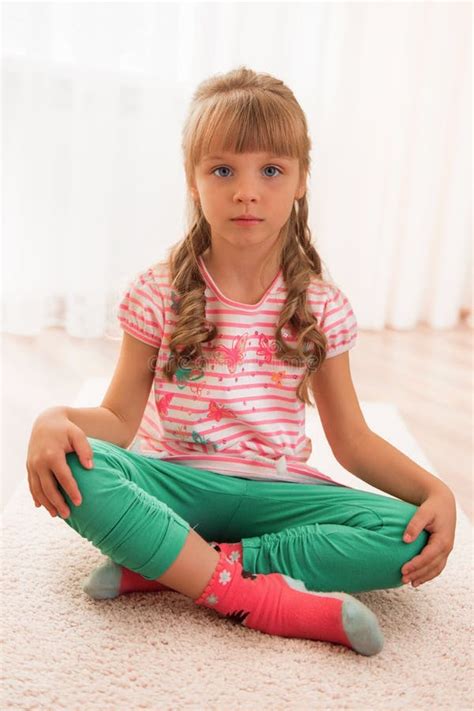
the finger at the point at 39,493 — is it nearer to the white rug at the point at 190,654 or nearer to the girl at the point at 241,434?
the girl at the point at 241,434

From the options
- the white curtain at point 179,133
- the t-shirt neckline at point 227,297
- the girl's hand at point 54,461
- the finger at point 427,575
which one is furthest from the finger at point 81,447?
the white curtain at point 179,133

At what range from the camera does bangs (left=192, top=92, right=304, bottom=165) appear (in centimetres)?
104

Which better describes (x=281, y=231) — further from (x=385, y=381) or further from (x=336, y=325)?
(x=385, y=381)

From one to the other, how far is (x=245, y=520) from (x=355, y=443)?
0.17 meters

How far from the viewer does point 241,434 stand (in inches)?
44.1

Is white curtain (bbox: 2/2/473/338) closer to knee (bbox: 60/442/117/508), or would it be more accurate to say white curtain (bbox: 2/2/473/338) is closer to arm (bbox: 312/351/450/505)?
arm (bbox: 312/351/450/505)

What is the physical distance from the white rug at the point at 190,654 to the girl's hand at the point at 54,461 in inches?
5.6

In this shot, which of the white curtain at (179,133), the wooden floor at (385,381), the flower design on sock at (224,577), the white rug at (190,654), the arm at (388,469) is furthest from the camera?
the white curtain at (179,133)

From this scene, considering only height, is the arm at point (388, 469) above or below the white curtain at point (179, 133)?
below

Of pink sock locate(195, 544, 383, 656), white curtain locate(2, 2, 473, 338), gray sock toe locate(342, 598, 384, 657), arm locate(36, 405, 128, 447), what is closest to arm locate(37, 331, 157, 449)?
arm locate(36, 405, 128, 447)

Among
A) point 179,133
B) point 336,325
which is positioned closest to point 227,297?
point 336,325

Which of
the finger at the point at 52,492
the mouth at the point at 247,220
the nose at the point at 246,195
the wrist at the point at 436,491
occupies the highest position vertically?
the nose at the point at 246,195

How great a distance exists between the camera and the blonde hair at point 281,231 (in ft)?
3.42

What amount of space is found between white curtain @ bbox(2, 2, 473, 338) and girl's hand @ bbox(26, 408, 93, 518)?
1.38m
